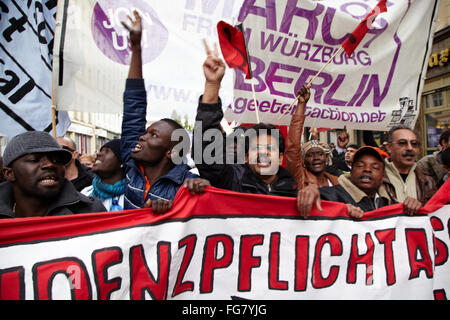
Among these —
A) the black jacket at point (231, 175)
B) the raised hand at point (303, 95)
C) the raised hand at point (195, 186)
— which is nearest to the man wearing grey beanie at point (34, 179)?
the raised hand at point (195, 186)

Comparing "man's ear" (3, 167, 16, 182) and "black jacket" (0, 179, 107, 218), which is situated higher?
"man's ear" (3, 167, 16, 182)

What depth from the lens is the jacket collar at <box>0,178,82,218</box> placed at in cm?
177

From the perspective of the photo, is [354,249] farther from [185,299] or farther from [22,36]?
[22,36]

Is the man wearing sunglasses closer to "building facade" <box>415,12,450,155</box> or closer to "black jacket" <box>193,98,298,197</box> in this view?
"black jacket" <box>193,98,298,197</box>

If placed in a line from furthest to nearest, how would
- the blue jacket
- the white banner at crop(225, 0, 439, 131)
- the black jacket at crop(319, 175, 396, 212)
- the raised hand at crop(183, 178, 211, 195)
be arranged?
the white banner at crop(225, 0, 439, 131)
the black jacket at crop(319, 175, 396, 212)
the blue jacket
the raised hand at crop(183, 178, 211, 195)

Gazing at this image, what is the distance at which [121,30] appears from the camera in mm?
2992

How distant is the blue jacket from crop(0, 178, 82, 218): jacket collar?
42 cm

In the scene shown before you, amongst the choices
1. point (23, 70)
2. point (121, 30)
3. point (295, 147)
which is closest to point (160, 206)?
point (295, 147)

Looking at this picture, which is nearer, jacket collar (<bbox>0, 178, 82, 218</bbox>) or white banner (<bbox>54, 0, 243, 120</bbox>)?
jacket collar (<bbox>0, 178, 82, 218</bbox>)

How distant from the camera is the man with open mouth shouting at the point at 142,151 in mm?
2295

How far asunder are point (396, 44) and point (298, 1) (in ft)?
4.38

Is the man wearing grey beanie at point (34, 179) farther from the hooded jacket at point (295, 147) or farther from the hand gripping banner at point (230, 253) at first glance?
the hooded jacket at point (295, 147)

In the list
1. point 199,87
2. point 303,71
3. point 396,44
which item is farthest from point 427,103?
point 199,87

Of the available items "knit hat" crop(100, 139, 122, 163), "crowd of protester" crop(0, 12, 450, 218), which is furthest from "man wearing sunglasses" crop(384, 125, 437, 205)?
"knit hat" crop(100, 139, 122, 163)
